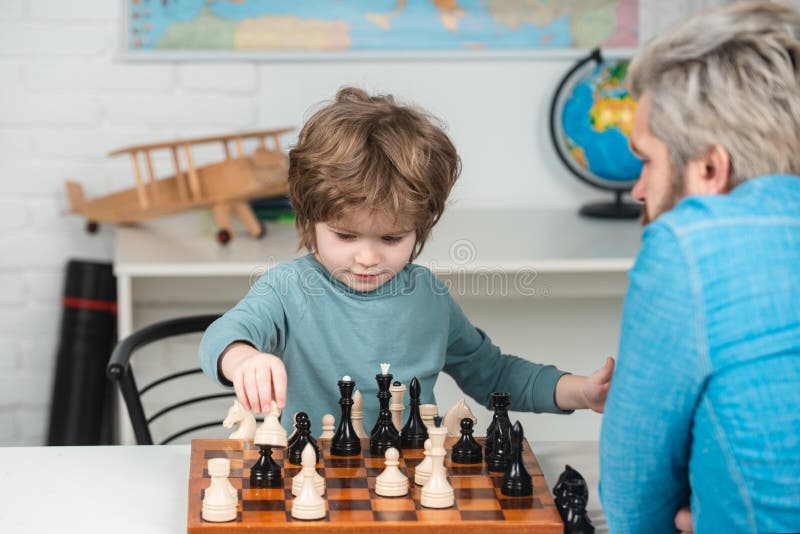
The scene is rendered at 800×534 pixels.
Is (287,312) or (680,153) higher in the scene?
(680,153)

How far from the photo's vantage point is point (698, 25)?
2.82 ft

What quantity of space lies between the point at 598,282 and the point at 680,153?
1427 mm

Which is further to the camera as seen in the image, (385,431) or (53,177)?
(53,177)

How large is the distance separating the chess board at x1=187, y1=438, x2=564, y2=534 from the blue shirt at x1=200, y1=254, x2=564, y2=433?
222 mm

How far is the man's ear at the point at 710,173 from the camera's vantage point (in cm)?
85

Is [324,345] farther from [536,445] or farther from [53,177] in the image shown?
[53,177]

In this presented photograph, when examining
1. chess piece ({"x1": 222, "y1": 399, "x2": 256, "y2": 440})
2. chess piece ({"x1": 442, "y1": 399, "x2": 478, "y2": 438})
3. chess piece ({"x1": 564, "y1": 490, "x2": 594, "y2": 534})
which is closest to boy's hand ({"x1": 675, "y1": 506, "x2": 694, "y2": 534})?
chess piece ({"x1": 564, "y1": 490, "x2": 594, "y2": 534})

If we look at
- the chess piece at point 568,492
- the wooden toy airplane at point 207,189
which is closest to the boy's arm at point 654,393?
the chess piece at point 568,492

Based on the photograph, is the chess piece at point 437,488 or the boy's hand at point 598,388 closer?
the chess piece at point 437,488

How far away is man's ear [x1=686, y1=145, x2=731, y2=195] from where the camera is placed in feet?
2.80

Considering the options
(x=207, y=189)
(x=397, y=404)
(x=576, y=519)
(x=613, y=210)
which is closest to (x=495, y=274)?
(x=613, y=210)

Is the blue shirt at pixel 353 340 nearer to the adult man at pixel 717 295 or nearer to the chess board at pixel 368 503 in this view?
the chess board at pixel 368 503

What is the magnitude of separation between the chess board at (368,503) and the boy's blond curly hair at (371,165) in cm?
32

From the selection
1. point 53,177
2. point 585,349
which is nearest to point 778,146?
point 585,349
